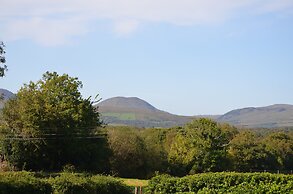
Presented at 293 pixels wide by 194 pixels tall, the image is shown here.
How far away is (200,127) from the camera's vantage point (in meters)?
67.8

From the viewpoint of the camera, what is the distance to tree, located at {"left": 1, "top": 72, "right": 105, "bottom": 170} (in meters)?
45.9

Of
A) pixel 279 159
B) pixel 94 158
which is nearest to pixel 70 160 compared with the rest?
pixel 94 158

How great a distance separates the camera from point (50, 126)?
4709cm

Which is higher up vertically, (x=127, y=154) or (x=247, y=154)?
(x=127, y=154)

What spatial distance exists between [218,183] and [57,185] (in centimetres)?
1376

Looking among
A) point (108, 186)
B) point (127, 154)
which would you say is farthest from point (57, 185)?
point (127, 154)

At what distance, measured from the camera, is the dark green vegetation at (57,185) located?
2364 cm

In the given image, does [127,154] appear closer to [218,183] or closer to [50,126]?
[50,126]

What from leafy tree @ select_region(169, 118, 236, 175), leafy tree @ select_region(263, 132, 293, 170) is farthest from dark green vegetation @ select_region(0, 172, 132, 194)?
leafy tree @ select_region(263, 132, 293, 170)

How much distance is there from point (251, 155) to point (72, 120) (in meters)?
42.5

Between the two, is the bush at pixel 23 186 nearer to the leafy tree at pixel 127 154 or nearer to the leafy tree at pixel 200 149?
the leafy tree at pixel 127 154

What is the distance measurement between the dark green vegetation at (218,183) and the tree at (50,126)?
51.3 ft

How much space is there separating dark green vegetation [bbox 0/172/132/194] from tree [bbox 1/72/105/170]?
62.6 ft

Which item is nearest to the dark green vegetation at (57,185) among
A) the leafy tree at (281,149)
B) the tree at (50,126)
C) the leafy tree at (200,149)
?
the tree at (50,126)
